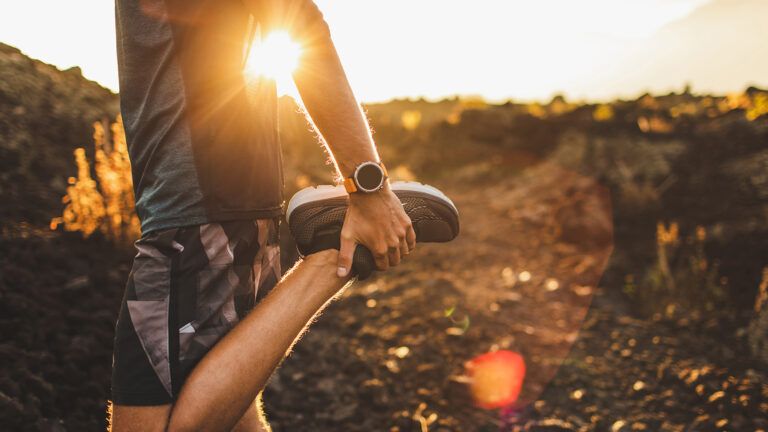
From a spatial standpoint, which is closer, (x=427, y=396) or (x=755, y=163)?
(x=427, y=396)

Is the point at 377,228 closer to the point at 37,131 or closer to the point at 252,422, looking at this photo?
the point at 252,422

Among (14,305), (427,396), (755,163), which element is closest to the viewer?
(14,305)

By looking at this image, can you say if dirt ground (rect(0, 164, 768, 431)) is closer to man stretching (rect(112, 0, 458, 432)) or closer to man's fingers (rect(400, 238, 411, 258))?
man stretching (rect(112, 0, 458, 432))

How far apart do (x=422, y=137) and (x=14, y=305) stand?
42.0 feet

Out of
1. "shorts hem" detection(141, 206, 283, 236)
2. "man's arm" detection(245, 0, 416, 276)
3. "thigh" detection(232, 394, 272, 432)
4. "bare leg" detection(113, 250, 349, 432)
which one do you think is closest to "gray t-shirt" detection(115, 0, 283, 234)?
"shorts hem" detection(141, 206, 283, 236)

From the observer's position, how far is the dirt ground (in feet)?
7.80

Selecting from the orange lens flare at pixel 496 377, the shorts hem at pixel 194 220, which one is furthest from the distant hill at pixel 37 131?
the orange lens flare at pixel 496 377

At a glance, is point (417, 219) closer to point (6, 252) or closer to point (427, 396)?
point (427, 396)

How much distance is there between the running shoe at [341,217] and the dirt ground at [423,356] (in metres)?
1.47

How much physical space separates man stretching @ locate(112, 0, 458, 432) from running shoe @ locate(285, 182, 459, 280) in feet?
0.35

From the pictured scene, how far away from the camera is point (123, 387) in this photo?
1.23 m

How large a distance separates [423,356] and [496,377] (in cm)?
52

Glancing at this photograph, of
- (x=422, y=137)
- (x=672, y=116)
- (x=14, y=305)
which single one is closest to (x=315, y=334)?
(x=14, y=305)

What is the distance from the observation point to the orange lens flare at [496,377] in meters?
2.96
